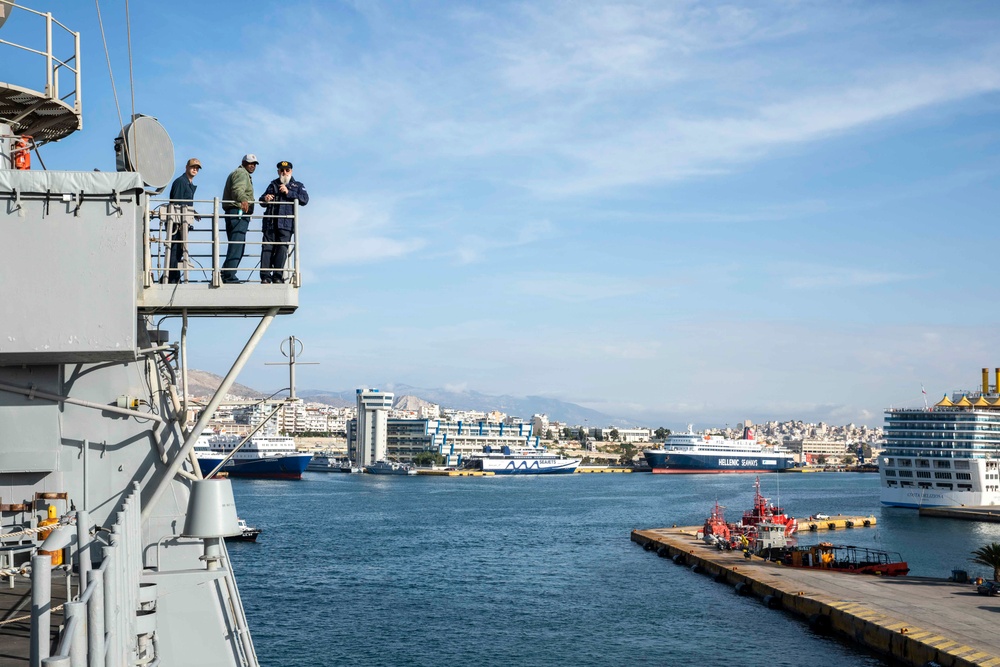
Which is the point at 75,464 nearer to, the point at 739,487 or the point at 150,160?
the point at 150,160

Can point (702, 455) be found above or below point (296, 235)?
below

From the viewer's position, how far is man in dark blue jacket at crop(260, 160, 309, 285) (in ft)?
30.0

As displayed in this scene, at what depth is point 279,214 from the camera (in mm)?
9383

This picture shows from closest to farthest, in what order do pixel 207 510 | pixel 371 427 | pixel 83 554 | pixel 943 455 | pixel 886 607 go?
1. pixel 83 554
2. pixel 207 510
3. pixel 886 607
4. pixel 943 455
5. pixel 371 427

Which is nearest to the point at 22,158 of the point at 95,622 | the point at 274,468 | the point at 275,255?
the point at 275,255

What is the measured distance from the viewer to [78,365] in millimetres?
8422

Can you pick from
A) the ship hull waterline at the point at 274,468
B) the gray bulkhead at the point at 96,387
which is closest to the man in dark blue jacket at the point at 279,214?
the gray bulkhead at the point at 96,387

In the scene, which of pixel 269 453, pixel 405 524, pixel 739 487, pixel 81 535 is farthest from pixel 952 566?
pixel 269 453

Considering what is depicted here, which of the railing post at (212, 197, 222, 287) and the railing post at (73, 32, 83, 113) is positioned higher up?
the railing post at (73, 32, 83, 113)

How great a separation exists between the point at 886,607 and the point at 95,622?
30.7 m

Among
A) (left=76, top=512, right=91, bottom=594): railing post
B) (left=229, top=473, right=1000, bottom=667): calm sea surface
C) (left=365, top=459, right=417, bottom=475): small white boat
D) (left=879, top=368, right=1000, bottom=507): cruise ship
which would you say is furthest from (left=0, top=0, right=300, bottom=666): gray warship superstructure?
(left=365, top=459, right=417, bottom=475): small white boat

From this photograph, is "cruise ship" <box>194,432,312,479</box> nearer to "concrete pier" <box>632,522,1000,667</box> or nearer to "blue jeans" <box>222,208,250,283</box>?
"concrete pier" <box>632,522,1000,667</box>

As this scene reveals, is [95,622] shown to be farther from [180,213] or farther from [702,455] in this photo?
[702,455]

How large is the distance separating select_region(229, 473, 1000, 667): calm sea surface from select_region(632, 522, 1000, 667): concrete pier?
29.6 inches
